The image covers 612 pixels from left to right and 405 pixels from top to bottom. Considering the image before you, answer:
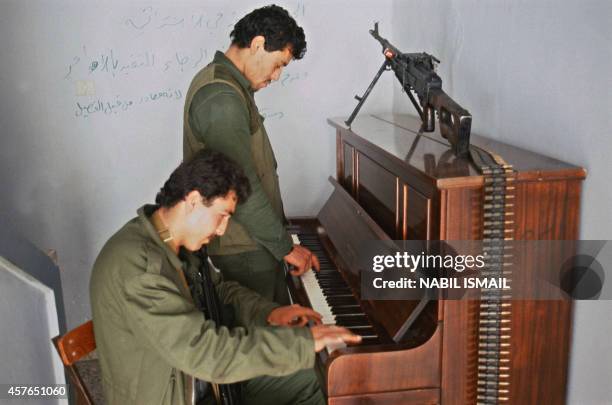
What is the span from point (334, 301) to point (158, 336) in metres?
0.68

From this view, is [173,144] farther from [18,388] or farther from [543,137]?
[543,137]

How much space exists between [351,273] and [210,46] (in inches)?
67.7

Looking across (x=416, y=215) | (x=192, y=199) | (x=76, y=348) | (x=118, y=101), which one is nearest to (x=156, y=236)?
(x=192, y=199)

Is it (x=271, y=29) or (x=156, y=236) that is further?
(x=271, y=29)

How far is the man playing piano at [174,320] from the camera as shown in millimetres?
1419

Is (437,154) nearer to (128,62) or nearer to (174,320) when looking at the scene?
(174,320)

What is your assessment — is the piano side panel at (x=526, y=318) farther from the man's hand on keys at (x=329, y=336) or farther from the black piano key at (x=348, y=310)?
the black piano key at (x=348, y=310)

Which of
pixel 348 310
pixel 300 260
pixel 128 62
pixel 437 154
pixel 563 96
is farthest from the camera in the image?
pixel 128 62

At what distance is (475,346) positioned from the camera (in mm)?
1539

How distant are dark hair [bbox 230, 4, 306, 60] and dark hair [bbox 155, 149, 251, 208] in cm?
61

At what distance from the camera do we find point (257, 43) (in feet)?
6.58

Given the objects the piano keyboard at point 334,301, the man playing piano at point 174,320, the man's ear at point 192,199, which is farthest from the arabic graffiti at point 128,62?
the man's ear at point 192,199

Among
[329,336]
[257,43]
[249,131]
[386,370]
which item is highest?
[257,43]

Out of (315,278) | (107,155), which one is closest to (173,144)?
(107,155)
